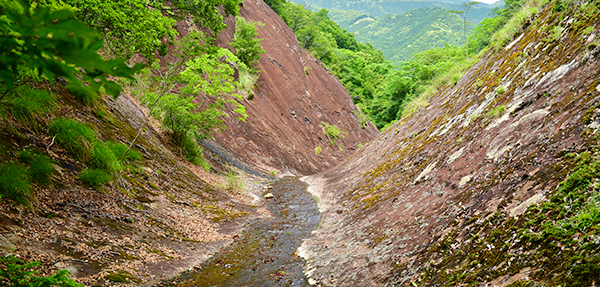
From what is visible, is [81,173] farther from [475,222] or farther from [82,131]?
[475,222]

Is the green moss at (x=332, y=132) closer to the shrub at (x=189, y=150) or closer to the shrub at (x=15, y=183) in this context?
the shrub at (x=189, y=150)

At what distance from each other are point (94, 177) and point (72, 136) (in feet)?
3.15

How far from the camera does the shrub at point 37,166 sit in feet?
16.3

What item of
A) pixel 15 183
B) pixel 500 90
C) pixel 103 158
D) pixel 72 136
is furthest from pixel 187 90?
pixel 500 90

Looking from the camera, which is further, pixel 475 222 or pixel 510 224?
pixel 475 222

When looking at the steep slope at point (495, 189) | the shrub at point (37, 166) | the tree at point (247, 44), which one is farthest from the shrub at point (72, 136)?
the tree at point (247, 44)

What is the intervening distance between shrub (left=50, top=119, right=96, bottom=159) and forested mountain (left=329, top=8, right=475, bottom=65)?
347 feet

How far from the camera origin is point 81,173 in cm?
596

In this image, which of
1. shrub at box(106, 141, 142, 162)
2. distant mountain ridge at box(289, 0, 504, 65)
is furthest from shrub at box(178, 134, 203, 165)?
distant mountain ridge at box(289, 0, 504, 65)

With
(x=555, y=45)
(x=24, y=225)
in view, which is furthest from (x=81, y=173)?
(x=555, y=45)

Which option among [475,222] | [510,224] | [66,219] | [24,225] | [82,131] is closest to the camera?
[510,224]

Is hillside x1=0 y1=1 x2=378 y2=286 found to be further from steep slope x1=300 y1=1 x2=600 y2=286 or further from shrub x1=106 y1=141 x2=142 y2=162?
steep slope x1=300 y1=1 x2=600 y2=286

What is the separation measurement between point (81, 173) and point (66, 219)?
1253 mm

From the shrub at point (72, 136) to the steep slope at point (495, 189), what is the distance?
5356 mm
